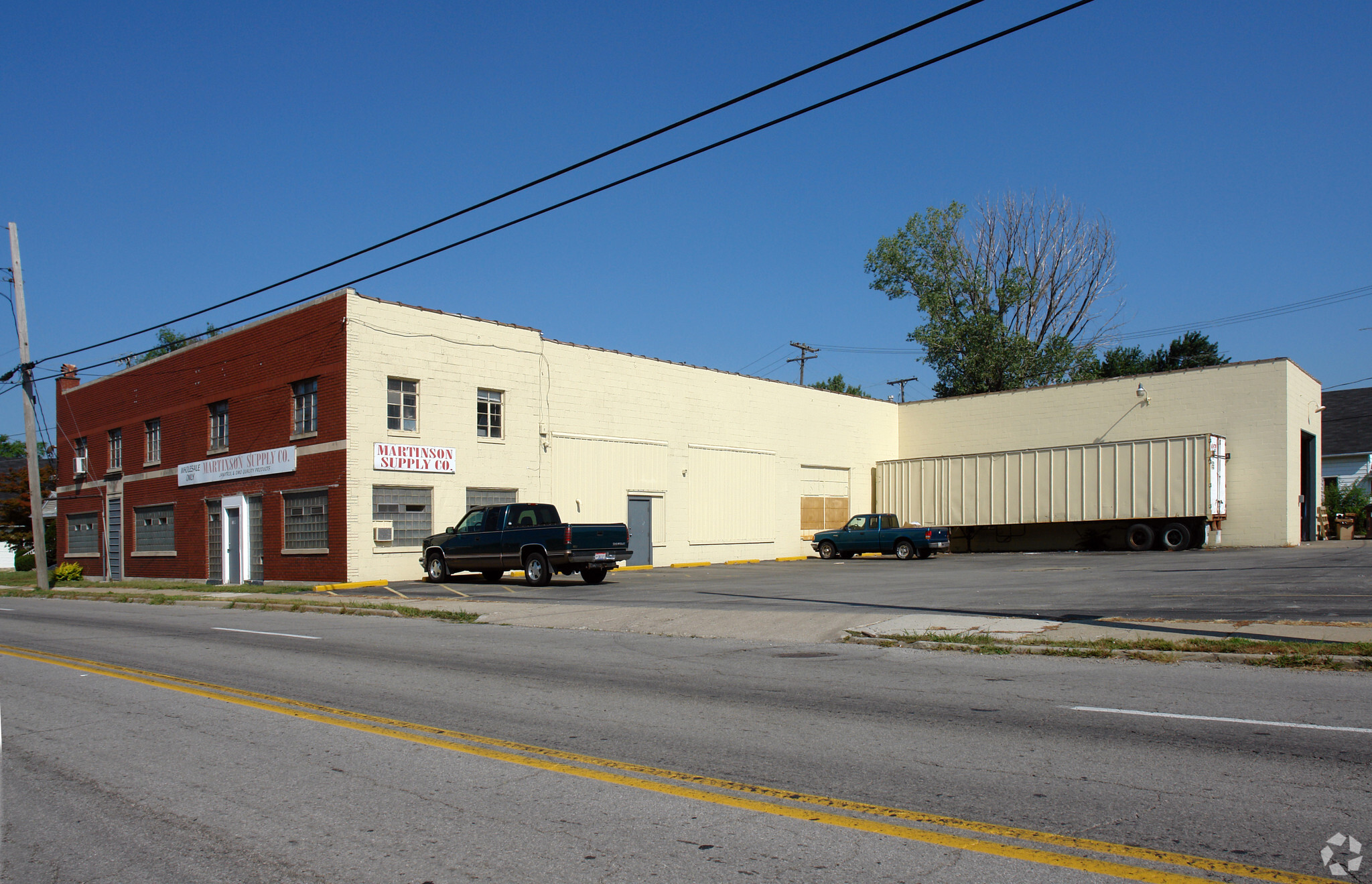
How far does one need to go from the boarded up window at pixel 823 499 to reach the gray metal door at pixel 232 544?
21.1 metres

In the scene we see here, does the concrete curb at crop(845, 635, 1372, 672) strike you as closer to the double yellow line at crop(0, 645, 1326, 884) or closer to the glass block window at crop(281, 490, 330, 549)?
the double yellow line at crop(0, 645, 1326, 884)

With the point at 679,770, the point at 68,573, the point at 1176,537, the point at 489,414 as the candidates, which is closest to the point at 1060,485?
the point at 1176,537

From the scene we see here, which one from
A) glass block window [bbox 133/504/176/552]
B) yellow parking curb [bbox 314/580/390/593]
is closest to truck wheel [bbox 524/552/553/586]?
yellow parking curb [bbox 314/580/390/593]

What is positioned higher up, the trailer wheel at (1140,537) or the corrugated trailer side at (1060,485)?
the corrugated trailer side at (1060,485)

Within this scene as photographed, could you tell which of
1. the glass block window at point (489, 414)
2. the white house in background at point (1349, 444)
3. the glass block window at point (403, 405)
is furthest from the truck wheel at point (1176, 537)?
the glass block window at point (403, 405)

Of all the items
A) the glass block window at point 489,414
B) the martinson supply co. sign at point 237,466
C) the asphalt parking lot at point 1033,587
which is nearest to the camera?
the asphalt parking lot at point 1033,587

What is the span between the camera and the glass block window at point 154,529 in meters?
34.1

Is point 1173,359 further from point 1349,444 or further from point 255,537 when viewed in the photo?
point 255,537

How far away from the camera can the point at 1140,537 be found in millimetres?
33844

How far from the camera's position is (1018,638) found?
458 inches

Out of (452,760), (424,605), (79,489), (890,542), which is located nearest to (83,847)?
(452,760)

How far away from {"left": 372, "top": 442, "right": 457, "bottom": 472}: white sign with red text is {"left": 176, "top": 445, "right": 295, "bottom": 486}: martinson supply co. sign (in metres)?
3.22

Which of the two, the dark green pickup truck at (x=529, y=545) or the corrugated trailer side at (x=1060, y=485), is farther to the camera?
the corrugated trailer side at (x=1060, y=485)

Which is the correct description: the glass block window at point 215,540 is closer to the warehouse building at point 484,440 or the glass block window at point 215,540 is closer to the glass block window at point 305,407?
the warehouse building at point 484,440
